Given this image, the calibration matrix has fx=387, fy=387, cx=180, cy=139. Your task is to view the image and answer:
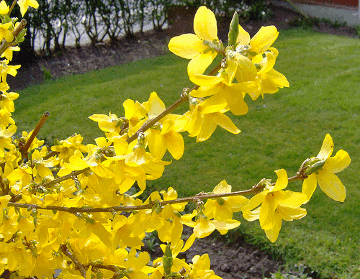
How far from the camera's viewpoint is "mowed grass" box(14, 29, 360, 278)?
3.17 meters

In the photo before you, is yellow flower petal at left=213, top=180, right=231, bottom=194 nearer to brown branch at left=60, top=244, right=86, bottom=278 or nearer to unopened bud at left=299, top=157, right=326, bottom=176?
unopened bud at left=299, top=157, right=326, bottom=176

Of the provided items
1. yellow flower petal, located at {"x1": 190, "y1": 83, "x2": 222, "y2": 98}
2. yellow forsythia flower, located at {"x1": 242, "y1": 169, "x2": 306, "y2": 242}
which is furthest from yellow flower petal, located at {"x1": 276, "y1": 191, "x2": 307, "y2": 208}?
yellow flower petal, located at {"x1": 190, "y1": 83, "x2": 222, "y2": 98}

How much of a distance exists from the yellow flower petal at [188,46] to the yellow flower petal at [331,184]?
0.42 metres

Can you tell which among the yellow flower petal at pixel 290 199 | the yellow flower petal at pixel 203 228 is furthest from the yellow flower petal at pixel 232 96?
the yellow flower petal at pixel 203 228

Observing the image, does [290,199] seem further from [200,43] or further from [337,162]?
[200,43]

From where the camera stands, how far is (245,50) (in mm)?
834

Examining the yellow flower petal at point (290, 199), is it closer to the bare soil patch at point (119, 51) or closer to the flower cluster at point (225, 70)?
the flower cluster at point (225, 70)

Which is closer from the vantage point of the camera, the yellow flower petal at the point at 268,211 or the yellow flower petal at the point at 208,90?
the yellow flower petal at the point at 208,90

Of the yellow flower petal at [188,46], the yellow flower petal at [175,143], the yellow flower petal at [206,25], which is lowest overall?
the yellow flower petal at [175,143]

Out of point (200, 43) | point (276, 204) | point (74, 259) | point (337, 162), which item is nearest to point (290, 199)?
point (276, 204)

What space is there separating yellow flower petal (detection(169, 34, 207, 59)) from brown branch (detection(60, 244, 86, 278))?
0.86 metres

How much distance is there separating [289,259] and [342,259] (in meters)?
0.40

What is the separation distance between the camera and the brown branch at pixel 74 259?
1.36 meters

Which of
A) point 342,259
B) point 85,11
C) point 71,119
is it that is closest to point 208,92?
point 342,259
